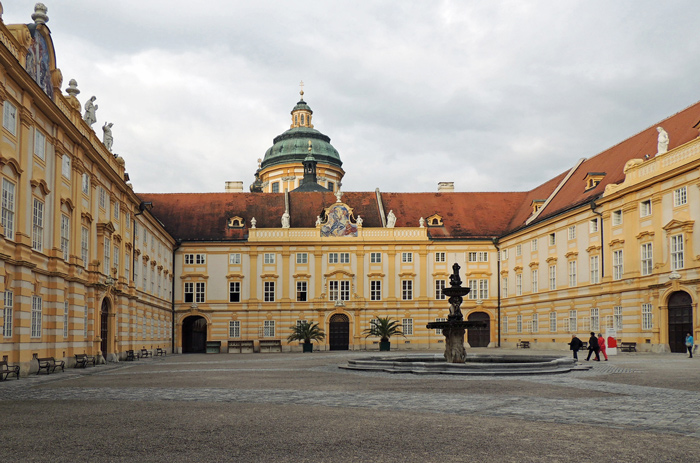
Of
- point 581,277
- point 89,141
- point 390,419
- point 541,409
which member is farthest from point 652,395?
point 581,277

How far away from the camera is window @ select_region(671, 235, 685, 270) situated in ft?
123

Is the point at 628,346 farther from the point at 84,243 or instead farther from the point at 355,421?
the point at 355,421

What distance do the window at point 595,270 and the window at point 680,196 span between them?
317 inches

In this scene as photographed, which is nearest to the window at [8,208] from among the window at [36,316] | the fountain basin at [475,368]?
the window at [36,316]

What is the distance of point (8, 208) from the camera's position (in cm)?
2453

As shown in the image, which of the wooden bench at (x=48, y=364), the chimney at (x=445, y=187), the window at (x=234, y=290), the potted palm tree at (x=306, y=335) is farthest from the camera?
the chimney at (x=445, y=187)

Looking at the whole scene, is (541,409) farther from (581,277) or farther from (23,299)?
(581,277)

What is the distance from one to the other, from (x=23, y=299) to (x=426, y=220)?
42.2 m

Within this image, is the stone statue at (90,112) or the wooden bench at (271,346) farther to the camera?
the wooden bench at (271,346)

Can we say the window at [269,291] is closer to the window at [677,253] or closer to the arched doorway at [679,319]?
the arched doorway at [679,319]

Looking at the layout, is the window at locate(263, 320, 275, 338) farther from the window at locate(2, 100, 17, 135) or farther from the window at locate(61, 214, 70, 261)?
the window at locate(2, 100, 17, 135)

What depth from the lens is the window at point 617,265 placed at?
42875 millimetres

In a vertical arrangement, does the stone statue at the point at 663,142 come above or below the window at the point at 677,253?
above

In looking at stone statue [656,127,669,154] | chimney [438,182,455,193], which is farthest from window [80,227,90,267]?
chimney [438,182,455,193]
